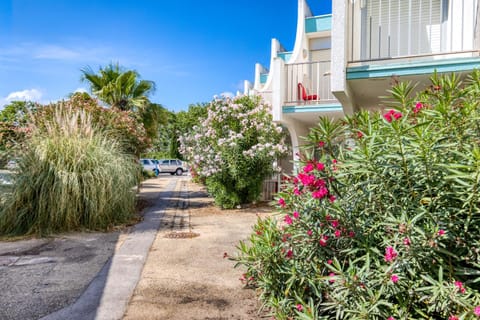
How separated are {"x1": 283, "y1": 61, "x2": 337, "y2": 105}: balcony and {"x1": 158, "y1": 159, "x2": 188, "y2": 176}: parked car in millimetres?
24531

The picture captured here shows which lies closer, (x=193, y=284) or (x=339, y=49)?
(x=193, y=284)

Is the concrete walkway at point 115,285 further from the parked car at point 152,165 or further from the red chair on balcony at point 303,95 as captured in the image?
the parked car at point 152,165

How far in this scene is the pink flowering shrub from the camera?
216cm

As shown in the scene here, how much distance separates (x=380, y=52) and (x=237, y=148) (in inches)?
179

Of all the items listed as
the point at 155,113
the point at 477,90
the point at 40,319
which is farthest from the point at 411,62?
the point at 155,113

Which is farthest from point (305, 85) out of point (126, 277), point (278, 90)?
point (126, 277)

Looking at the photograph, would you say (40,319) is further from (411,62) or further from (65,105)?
(65,105)

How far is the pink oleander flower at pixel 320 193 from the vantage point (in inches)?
A: 102

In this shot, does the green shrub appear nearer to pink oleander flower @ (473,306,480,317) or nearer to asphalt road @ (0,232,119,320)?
asphalt road @ (0,232,119,320)

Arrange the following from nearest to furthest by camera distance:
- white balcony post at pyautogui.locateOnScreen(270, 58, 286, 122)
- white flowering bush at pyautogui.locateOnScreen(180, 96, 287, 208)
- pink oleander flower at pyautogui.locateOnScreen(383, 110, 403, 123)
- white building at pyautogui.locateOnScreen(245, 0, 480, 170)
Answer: pink oleander flower at pyautogui.locateOnScreen(383, 110, 403, 123) → white building at pyautogui.locateOnScreen(245, 0, 480, 170) → white balcony post at pyautogui.locateOnScreen(270, 58, 286, 122) → white flowering bush at pyautogui.locateOnScreen(180, 96, 287, 208)

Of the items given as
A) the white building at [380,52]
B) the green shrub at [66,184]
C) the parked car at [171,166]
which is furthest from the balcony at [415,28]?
the parked car at [171,166]

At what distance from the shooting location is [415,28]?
6.96 m

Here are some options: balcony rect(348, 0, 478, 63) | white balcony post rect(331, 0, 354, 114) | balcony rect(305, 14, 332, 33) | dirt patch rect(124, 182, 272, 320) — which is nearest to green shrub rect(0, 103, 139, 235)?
dirt patch rect(124, 182, 272, 320)

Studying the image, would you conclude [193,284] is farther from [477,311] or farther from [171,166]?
[171,166]
